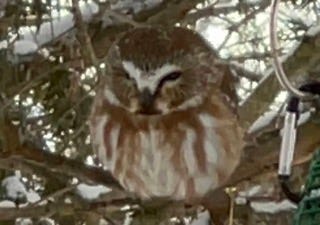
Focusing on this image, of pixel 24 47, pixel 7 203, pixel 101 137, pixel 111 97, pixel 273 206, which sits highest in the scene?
pixel 24 47

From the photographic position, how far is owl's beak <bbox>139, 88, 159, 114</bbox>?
264 centimetres

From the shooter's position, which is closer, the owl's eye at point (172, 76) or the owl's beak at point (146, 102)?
the owl's beak at point (146, 102)

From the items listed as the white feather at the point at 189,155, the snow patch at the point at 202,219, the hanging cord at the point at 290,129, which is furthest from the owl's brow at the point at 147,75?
the hanging cord at the point at 290,129

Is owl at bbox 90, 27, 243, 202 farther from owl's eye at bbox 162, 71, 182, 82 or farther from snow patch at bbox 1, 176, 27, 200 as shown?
snow patch at bbox 1, 176, 27, 200

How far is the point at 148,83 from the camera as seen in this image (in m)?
2.66

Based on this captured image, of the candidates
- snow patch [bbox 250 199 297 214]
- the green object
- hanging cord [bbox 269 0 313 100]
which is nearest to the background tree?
snow patch [bbox 250 199 297 214]

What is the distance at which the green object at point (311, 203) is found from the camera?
1.81 metres

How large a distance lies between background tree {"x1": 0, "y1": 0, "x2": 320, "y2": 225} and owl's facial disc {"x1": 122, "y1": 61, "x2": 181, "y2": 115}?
14 centimetres

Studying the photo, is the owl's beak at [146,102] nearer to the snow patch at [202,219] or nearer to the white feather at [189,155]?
the white feather at [189,155]

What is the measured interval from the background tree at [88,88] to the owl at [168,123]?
0.25ft

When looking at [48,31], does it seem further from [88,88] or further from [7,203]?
[7,203]

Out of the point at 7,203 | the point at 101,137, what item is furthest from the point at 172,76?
the point at 7,203

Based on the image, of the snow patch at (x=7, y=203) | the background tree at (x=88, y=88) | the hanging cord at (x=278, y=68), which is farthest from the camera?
the snow patch at (x=7, y=203)

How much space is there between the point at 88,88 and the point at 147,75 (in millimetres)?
772
